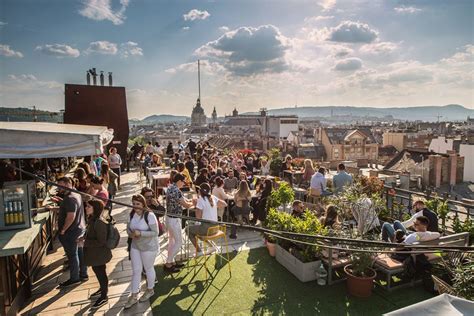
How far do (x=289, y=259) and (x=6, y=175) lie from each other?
618cm

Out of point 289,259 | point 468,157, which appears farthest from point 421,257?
point 468,157

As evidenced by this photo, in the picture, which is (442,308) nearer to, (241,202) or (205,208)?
(205,208)

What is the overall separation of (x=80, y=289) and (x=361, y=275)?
193 inches

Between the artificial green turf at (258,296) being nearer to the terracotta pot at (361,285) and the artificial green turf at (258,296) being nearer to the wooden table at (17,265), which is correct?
the terracotta pot at (361,285)

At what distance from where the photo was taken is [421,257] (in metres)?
5.57

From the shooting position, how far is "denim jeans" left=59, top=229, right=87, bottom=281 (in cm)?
527

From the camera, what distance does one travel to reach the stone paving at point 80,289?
479cm

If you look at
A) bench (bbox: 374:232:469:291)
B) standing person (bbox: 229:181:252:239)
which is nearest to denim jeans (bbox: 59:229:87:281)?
standing person (bbox: 229:181:252:239)

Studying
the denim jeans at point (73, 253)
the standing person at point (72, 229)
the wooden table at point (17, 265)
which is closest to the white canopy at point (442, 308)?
the wooden table at point (17, 265)

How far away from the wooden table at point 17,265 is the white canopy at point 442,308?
4381 millimetres

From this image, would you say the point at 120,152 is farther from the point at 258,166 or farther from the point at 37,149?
the point at 37,149

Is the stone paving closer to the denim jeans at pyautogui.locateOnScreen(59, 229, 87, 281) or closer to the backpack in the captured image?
the denim jeans at pyautogui.locateOnScreen(59, 229, 87, 281)

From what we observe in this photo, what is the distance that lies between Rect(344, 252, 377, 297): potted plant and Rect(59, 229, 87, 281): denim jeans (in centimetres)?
465

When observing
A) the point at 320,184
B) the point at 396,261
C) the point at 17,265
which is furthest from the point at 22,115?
the point at 396,261
